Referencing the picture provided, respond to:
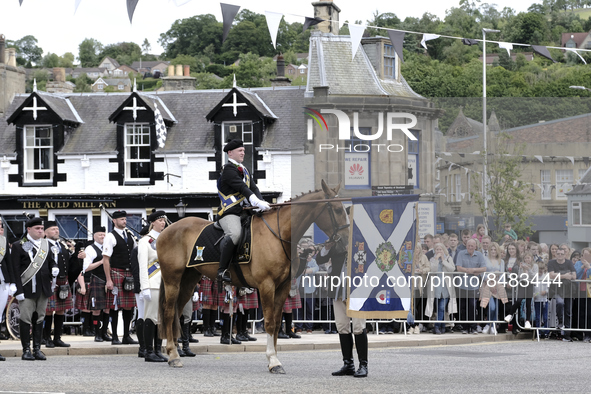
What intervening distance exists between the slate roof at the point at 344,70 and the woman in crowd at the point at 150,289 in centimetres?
1811

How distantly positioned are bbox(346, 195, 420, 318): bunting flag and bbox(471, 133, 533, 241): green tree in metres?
4.40

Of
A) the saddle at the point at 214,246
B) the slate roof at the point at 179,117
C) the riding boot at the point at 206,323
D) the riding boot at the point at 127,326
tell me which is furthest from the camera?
the slate roof at the point at 179,117

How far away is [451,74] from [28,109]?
60.9 m

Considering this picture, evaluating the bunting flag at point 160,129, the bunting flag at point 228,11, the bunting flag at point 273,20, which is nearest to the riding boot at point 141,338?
the bunting flag at point 228,11

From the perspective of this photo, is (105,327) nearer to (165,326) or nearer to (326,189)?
(165,326)

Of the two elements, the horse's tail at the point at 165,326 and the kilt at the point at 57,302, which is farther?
the kilt at the point at 57,302

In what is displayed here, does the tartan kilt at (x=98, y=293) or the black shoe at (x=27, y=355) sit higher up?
the tartan kilt at (x=98, y=293)

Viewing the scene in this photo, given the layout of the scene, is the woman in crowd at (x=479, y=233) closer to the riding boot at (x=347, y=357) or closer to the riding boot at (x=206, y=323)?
the riding boot at (x=206, y=323)

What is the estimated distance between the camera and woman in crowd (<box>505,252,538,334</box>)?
16.1 m

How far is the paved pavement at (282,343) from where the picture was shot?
13.8 meters

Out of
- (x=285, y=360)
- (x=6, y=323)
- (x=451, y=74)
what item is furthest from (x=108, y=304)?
(x=451, y=74)

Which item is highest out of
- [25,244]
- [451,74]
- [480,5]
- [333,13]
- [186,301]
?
[480,5]

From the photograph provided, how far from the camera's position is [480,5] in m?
183

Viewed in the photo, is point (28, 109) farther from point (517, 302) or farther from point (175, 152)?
point (517, 302)
